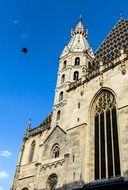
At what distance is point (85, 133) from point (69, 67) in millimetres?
9107

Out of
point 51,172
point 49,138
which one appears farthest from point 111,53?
point 51,172

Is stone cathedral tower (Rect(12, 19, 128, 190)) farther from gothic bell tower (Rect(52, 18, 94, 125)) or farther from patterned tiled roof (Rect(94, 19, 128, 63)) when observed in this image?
gothic bell tower (Rect(52, 18, 94, 125))

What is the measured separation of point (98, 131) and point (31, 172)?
24.2 ft

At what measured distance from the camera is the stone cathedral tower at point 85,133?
661 inches

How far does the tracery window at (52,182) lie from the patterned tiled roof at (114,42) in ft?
36.7

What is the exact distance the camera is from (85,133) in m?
19.0

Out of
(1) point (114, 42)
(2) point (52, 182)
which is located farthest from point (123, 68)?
(2) point (52, 182)

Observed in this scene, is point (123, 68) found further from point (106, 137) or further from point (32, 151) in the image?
point (32, 151)

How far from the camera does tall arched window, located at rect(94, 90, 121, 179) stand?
16.5 metres

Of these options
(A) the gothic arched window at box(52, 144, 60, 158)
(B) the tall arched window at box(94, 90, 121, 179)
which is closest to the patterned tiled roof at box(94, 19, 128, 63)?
(B) the tall arched window at box(94, 90, 121, 179)

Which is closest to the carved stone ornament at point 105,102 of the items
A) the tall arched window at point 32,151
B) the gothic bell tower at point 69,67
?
the gothic bell tower at point 69,67

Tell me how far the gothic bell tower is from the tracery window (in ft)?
16.0

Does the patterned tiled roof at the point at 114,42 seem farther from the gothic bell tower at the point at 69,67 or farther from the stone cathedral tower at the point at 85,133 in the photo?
the gothic bell tower at the point at 69,67

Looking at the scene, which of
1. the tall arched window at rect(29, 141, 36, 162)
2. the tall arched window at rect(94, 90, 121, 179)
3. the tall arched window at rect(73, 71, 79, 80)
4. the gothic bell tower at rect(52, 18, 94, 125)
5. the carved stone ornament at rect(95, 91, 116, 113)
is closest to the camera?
the tall arched window at rect(94, 90, 121, 179)
